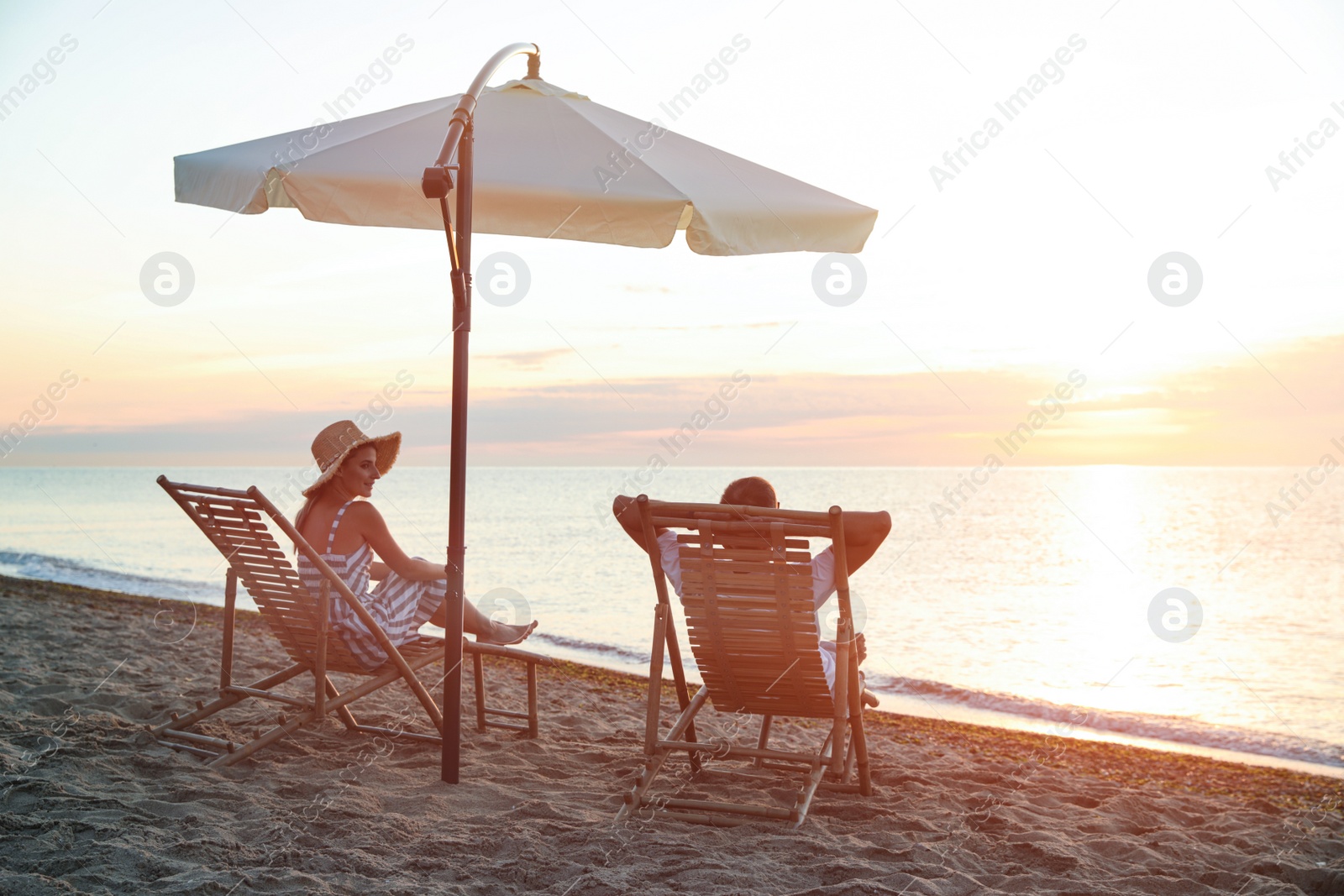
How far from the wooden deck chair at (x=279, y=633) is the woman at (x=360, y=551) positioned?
0.08m

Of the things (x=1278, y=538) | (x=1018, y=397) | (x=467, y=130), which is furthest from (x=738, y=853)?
(x=1278, y=538)

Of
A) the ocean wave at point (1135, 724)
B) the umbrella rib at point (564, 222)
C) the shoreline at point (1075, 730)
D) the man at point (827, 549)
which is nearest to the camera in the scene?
the man at point (827, 549)

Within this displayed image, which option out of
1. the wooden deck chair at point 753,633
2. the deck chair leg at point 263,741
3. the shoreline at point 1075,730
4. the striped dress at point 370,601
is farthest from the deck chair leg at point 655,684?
the shoreline at point 1075,730

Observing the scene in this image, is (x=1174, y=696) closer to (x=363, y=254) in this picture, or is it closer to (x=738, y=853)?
(x=738, y=853)

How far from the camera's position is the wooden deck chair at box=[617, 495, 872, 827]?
3217 millimetres

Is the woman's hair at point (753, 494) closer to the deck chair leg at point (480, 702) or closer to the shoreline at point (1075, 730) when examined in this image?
the deck chair leg at point (480, 702)

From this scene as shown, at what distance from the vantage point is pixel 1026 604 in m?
14.2

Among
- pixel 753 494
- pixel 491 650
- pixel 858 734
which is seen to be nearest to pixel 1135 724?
pixel 858 734

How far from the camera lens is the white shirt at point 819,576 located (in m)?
3.32

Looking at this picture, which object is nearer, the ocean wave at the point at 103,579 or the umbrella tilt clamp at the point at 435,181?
the umbrella tilt clamp at the point at 435,181

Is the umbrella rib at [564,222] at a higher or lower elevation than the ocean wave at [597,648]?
higher

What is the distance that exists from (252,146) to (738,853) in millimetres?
3201

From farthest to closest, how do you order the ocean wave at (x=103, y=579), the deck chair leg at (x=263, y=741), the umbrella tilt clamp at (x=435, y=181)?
the ocean wave at (x=103, y=579) → the deck chair leg at (x=263, y=741) → the umbrella tilt clamp at (x=435, y=181)

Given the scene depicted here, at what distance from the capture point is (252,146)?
12.3 feet
